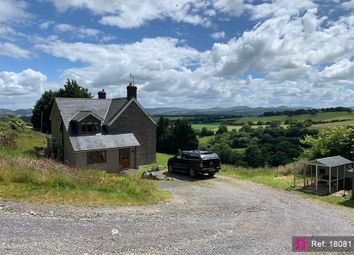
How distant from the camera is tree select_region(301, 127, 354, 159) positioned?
77.4 feet

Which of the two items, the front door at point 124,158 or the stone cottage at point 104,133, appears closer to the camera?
the stone cottage at point 104,133

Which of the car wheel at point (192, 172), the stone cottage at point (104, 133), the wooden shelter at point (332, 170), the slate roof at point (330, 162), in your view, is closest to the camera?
the slate roof at point (330, 162)

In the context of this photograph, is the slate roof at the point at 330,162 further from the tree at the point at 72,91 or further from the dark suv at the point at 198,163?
the tree at the point at 72,91

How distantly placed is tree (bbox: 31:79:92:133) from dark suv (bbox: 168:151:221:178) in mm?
39380

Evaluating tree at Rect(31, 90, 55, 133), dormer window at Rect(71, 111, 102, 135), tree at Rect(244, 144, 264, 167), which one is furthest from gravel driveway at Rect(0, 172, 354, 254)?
tree at Rect(31, 90, 55, 133)

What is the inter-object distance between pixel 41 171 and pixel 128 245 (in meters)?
7.11

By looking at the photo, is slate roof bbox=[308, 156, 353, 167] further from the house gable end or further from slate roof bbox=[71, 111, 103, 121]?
slate roof bbox=[71, 111, 103, 121]

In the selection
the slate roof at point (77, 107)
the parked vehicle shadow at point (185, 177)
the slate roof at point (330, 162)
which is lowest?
the parked vehicle shadow at point (185, 177)

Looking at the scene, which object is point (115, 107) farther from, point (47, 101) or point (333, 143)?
point (47, 101)

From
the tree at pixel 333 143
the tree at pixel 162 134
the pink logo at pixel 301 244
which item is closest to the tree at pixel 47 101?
the tree at pixel 162 134

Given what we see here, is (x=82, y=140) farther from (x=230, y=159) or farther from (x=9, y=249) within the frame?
(x=230, y=159)

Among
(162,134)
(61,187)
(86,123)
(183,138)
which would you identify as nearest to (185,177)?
(86,123)

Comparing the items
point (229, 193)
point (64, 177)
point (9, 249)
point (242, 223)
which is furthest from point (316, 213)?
point (9, 249)

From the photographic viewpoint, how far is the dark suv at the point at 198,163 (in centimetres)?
2467
